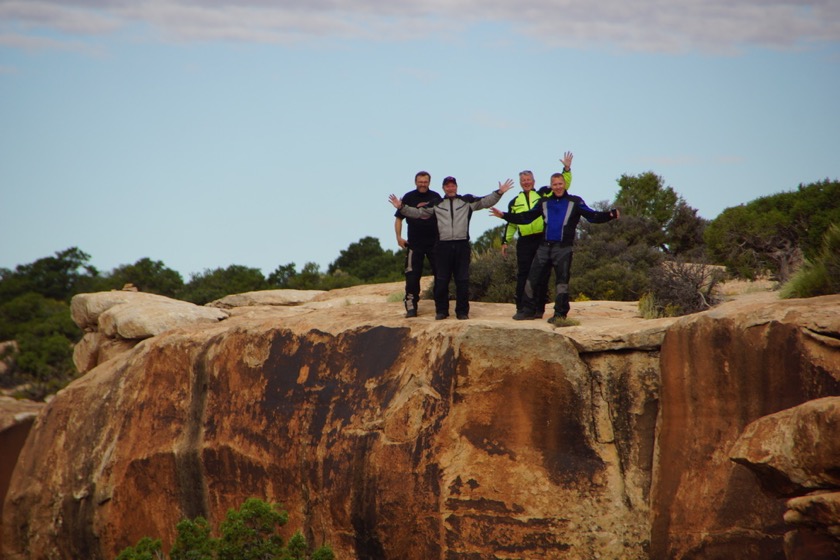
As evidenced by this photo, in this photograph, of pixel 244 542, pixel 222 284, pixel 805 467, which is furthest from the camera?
pixel 222 284

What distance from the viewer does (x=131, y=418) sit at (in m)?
17.2

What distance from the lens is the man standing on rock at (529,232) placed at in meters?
15.1

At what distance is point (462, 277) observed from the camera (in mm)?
14922

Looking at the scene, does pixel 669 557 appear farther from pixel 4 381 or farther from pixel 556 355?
pixel 4 381

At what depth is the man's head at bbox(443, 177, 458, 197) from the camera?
49.1 feet

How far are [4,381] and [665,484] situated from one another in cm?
3081

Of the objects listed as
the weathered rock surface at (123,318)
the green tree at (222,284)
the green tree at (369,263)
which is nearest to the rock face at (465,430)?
the weathered rock surface at (123,318)

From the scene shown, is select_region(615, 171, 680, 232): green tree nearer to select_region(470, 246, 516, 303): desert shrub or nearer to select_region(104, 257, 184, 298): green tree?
select_region(470, 246, 516, 303): desert shrub

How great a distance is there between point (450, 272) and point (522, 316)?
3.89 feet

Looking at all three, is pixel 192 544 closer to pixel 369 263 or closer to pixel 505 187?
pixel 505 187

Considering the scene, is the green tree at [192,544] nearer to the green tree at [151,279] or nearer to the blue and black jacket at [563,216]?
the blue and black jacket at [563,216]

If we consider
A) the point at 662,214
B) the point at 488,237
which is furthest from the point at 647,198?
the point at 488,237

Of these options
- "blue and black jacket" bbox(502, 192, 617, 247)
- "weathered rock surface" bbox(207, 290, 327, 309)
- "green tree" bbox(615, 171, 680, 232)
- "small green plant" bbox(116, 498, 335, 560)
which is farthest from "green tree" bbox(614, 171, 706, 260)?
"small green plant" bbox(116, 498, 335, 560)

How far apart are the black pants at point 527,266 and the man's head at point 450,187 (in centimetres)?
116
